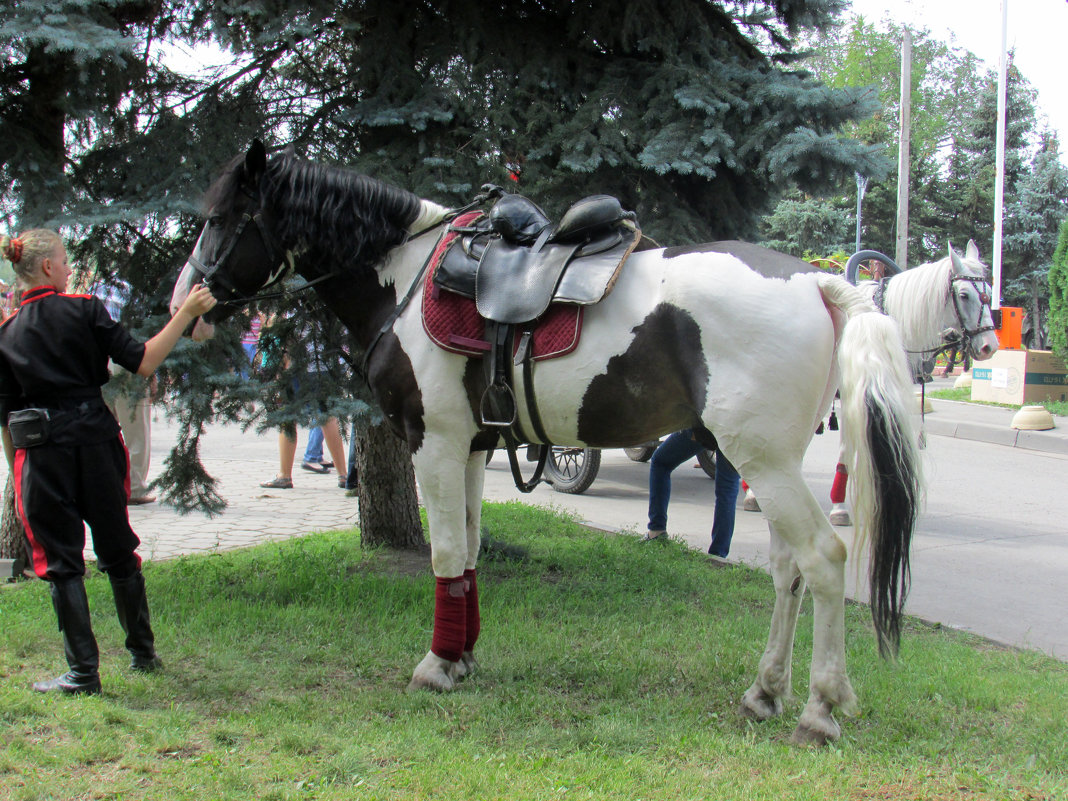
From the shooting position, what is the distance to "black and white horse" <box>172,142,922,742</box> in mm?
3273

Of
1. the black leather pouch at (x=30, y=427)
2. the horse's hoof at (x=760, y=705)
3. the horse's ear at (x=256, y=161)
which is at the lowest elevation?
the horse's hoof at (x=760, y=705)

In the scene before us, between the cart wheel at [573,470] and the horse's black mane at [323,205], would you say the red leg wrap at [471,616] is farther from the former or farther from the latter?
the cart wheel at [573,470]

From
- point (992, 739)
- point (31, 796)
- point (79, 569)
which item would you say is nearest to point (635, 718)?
point (992, 739)

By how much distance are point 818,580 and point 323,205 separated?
2.54 meters

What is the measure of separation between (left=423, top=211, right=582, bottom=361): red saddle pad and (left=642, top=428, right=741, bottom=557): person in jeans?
9.73 ft

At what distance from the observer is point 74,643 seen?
372 centimetres

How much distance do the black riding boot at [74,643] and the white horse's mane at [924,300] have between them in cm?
581

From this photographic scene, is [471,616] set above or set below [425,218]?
below

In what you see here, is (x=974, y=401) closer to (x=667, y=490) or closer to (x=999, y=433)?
(x=999, y=433)

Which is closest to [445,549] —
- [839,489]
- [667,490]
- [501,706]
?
[501,706]

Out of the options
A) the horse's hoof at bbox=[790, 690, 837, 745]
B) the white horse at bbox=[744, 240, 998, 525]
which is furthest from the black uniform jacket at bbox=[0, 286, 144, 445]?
the white horse at bbox=[744, 240, 998, 525]

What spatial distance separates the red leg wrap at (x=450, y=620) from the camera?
392 cm

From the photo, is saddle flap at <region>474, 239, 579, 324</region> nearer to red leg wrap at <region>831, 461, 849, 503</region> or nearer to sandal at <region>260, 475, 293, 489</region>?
red leg wrap at <region>831, 461, 849, 503</region>

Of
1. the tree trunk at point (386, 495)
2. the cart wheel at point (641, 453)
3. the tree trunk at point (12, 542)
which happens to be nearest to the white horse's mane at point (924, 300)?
the cart wheel at point (641, 453)
